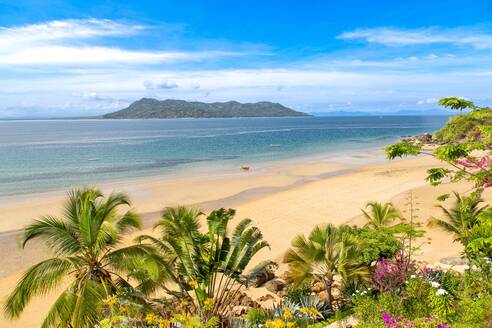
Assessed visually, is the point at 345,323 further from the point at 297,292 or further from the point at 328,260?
the point at 297,292

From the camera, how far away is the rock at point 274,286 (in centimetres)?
1574

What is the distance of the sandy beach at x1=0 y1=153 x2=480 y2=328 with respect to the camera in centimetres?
2047

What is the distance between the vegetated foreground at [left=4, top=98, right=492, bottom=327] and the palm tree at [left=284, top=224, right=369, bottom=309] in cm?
3

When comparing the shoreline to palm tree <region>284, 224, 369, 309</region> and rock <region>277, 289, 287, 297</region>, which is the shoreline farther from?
palm tree <region>284, 224, 369, 309</region>

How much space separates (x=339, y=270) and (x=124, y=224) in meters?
6.50

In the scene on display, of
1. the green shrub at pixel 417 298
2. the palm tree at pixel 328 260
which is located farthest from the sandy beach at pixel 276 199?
the green shrub at pixel 417 298

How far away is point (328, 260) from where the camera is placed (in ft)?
40.3

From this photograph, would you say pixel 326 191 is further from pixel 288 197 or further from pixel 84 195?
pixel 84 195

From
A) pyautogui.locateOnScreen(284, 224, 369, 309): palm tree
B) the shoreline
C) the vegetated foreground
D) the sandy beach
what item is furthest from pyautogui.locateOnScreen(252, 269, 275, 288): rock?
the shoreline

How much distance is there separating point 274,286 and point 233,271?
5138 millimetres

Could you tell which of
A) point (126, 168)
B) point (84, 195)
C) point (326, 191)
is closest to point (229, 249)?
point (84, 195)

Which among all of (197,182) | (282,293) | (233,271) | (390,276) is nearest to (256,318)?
(233,271)

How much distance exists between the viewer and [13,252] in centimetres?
2205

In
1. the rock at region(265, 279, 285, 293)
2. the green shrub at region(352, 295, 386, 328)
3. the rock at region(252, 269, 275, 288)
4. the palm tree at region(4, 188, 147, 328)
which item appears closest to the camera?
the green shrub at region(352, 295, 386, 328)
